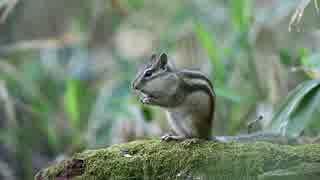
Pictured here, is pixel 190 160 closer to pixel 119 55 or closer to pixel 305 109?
pixel 305 109

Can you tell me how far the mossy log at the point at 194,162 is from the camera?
201 centimetres

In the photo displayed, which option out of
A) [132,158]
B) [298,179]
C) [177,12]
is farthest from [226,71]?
[298,179]

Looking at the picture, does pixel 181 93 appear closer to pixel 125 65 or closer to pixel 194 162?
pixel 194 162

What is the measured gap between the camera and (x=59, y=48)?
245 inches

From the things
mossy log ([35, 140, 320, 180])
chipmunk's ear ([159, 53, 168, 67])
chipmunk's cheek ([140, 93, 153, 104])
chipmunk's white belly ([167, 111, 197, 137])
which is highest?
chipmunk's ear ([159, 53, 168, 67])

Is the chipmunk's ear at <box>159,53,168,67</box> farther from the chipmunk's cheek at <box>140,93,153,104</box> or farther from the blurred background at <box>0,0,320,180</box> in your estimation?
the blurred background at <box>0,0,320,180</box>

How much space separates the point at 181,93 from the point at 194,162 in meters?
0.40

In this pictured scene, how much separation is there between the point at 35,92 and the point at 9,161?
720 mm

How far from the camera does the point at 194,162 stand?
215 centimetres

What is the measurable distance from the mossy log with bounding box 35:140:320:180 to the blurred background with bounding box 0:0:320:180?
0.66m

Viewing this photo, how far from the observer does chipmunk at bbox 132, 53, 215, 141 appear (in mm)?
2475

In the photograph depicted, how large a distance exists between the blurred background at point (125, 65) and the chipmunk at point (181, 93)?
1.55ft

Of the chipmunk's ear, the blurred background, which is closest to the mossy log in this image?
the chipmunk's ear

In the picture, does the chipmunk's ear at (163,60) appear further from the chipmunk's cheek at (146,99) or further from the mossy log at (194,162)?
the mossy log at (194,162)
